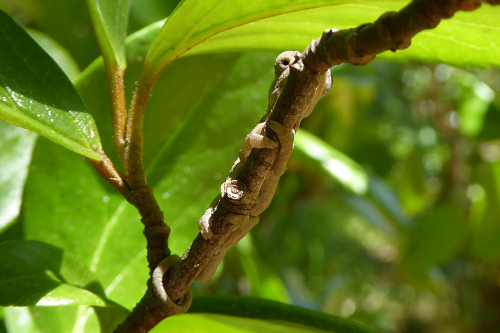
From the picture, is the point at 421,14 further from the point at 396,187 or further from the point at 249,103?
the point at 396,187

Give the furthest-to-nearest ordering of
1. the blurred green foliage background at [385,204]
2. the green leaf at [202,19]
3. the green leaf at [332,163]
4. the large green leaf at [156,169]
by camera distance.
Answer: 1. the blurred green foliage background at [385,204]
2. the green leaf at [332,163]
3. the large green leaf at [156,169]
4. the green leaf at [202,19]

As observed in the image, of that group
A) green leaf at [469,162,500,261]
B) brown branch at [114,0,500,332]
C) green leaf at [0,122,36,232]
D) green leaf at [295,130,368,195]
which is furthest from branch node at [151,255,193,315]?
green leaf at [469,162,500,261]

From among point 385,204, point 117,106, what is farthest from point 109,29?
point 385,204

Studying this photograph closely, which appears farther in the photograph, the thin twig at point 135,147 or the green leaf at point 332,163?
the green leaf at point 332,163

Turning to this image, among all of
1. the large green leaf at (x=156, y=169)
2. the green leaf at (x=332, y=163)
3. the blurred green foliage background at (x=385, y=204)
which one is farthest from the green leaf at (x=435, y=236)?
the large green leaf at (x=156, y=169)

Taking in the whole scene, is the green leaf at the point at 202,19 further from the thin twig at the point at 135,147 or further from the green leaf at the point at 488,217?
the green leaf at the point at 488,217

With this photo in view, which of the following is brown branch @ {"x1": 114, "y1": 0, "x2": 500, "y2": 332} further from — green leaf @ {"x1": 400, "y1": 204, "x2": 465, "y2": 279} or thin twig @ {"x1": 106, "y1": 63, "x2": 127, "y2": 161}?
green leaf @ {"x1": 400, "y1": 204, "x2": 465, "y2": 279}
